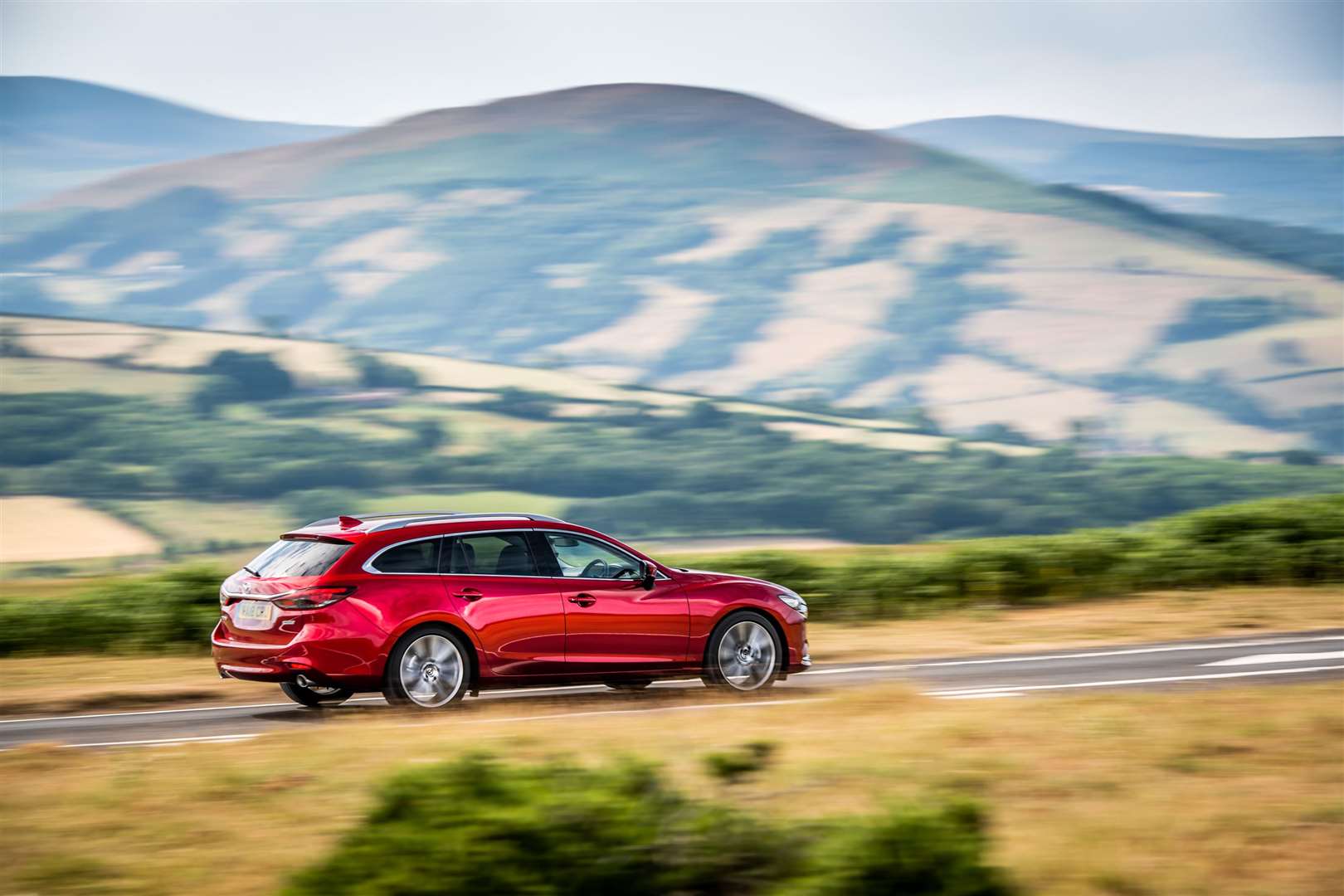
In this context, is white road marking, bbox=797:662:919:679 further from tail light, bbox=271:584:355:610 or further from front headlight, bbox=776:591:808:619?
tail light, bbox=271:584:355:610

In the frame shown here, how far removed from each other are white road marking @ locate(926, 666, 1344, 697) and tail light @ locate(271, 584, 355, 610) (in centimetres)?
476

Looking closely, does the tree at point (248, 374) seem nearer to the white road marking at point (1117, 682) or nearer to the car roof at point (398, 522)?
the car roof at point (398, 522)

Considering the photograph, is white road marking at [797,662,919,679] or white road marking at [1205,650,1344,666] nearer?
white road marking at [1205,650,1344,666]

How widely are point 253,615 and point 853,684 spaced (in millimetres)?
5208

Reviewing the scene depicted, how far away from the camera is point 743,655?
1298cm

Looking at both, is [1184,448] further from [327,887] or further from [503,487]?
[327,887]

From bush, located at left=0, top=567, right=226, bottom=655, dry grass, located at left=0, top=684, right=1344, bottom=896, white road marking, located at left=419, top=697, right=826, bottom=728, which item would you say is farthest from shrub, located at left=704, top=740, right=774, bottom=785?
bush, located at left=0, top=567, right=226, bottom=655

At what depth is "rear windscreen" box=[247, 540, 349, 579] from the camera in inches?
465

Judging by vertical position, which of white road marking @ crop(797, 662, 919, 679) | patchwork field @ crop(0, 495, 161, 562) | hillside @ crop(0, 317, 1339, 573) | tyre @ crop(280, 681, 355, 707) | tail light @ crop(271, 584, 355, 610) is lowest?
white road marking @ crop(797, 662, 919, 679)

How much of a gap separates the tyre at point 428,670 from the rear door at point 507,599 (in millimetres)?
197

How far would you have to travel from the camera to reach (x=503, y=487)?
132m

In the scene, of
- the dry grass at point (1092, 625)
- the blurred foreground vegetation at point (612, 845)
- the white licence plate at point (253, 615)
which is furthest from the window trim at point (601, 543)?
the blurred foreground vegetation at point (612, 845)

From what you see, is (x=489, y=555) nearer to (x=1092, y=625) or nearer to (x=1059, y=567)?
(x=1092, y=625)

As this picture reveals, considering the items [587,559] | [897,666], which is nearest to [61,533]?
[897,666]
